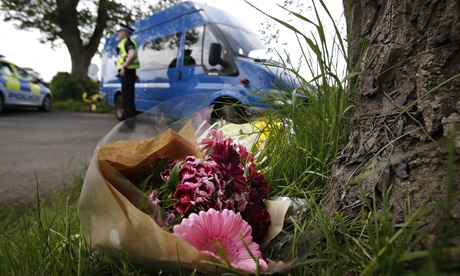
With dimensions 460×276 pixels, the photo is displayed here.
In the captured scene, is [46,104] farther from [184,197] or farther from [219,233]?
[219,233]

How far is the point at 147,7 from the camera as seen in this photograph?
20656 millimetres

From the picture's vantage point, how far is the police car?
10.4 metres

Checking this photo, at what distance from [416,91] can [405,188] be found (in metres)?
0.29

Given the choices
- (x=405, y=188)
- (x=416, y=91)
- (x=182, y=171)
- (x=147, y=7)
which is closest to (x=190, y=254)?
(x=182, y=171)

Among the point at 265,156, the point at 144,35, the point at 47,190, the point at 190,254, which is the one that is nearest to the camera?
the point at 190,254

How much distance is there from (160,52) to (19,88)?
6477mm

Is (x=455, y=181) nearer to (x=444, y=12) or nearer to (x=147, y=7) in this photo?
(x=444, y=12)

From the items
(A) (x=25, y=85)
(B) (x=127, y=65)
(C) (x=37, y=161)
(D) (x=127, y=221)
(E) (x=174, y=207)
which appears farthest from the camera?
(A) (x=25, y=85)

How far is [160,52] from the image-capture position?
7.45m

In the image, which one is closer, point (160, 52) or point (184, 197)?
point (184, 197)

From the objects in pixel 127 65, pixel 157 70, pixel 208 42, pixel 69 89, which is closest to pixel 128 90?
pixel 127 65

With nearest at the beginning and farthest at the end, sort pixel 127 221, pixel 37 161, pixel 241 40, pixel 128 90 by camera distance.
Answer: pixel 127 221
pixel 37 161
pixel 241 40
pixel 128 90

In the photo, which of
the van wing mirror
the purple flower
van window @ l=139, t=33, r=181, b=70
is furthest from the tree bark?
the purple flower

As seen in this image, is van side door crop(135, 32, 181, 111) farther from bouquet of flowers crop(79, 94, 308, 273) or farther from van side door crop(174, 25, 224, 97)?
bouquet of flowers crop(79, 94, 308, 273)
